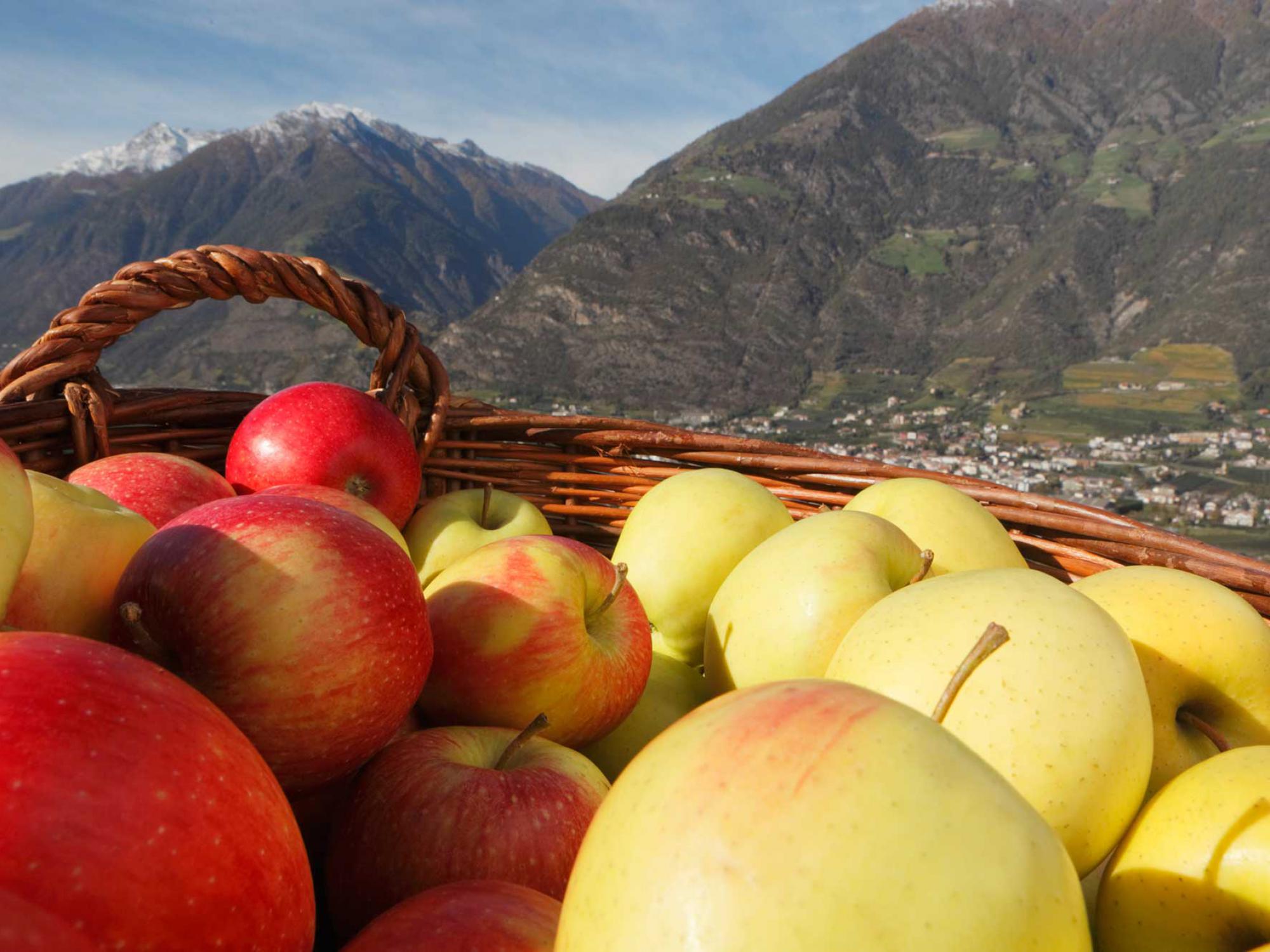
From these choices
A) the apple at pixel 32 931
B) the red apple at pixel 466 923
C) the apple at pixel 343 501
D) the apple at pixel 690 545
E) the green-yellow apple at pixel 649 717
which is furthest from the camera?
the apple at pixel 690 545

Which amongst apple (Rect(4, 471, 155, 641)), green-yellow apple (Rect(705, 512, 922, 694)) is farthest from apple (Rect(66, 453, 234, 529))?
green-yellow apple (Rect(705, 512, 922, 694))

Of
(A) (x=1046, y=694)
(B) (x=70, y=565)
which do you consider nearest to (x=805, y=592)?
(A) (x=1046, y=694)

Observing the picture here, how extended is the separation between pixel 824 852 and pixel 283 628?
29.0 inches

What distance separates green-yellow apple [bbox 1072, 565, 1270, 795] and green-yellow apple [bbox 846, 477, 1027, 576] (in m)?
0.48

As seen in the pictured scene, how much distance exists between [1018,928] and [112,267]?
453ft

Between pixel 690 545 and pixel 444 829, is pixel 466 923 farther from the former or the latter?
pixel 690 545

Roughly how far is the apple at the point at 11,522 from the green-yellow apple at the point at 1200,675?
59.4 inches

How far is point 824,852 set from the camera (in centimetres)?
62

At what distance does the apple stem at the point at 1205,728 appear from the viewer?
50.9 inches

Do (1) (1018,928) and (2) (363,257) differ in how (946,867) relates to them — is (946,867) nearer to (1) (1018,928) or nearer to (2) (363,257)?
(1) (1018,928)

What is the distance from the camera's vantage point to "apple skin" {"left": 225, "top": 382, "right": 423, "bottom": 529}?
2207mm

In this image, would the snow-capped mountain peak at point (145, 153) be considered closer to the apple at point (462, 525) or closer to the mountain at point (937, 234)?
the mountain at point (937, 234)

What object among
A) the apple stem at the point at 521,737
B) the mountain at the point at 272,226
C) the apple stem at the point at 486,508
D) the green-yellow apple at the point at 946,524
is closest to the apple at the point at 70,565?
the apple stem at the point at 521,737

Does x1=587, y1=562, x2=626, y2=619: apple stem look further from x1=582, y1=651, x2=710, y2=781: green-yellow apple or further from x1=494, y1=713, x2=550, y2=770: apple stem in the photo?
x1=494, y1=713, x2=550, y2=770: apple stem
